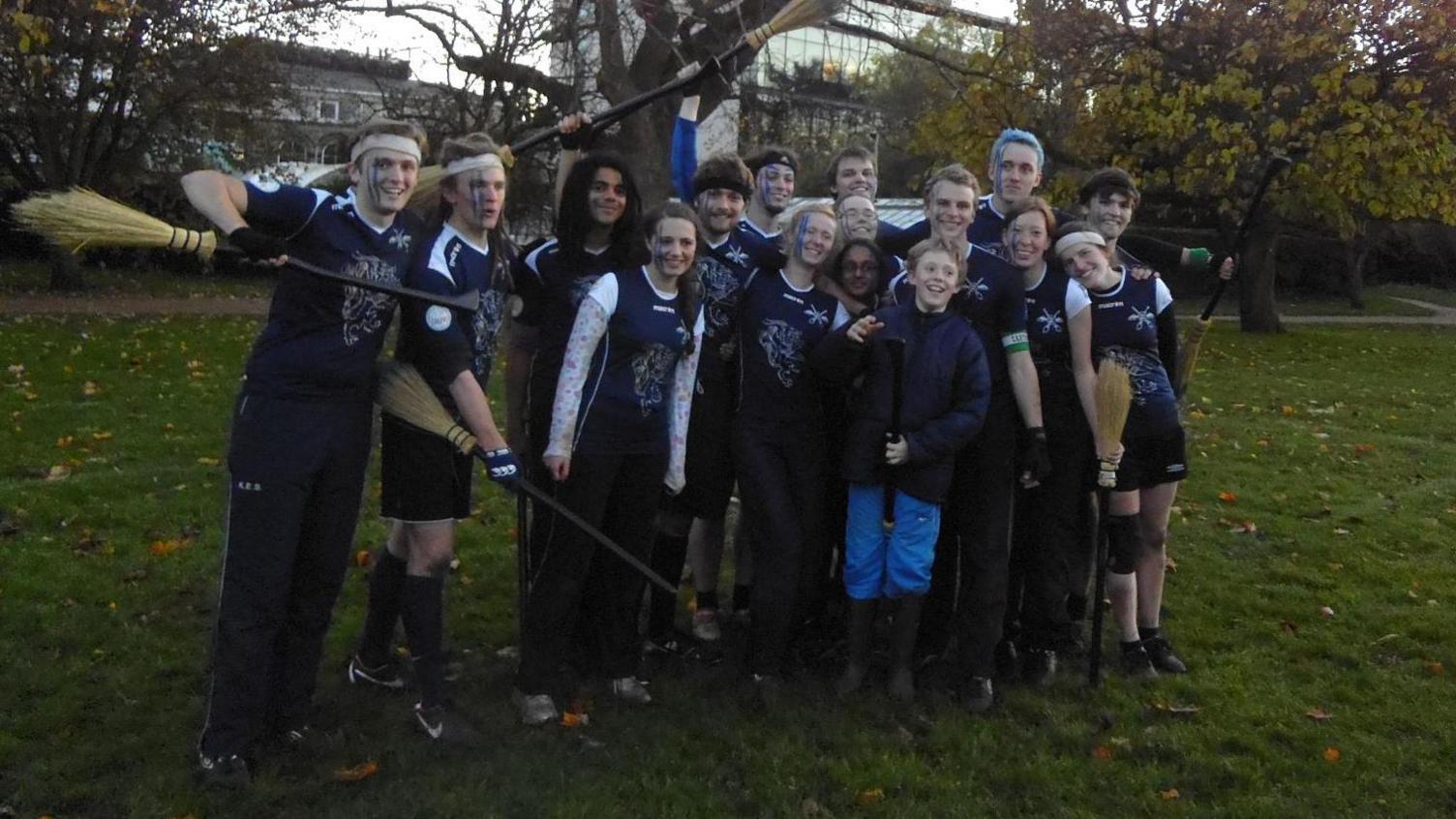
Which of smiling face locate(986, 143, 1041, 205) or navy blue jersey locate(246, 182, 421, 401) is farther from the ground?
smiling face locate(986, 143, 1041, 205)

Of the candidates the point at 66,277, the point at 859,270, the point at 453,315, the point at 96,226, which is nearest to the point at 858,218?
the point at 859,270

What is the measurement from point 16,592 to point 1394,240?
3786 cm

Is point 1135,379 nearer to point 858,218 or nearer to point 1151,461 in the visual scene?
point 1151,461

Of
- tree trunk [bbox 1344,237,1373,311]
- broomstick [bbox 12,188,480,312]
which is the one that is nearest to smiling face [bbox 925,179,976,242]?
broomstick [bbox 12,188,480,312]

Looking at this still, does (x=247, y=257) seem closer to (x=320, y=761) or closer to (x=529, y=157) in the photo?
(x=320, y=761)

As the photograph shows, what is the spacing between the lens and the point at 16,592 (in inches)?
223

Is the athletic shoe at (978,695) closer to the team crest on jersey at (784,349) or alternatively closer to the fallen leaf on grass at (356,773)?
the team crest on jersey at (784,349)

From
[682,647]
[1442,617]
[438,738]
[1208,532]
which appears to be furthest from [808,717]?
[1208,532]

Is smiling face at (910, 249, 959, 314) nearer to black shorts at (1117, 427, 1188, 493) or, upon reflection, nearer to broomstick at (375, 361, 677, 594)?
black shorts at (1117, 427, 1188, 493)

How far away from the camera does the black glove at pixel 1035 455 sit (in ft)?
15.5

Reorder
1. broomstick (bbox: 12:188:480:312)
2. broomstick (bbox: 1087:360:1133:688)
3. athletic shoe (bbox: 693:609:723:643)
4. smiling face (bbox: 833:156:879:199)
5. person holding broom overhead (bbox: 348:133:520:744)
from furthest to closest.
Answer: athletic shoe (bbox: 693:609:723:643) → smiling face (bbox: 833:156:879:199) → broomstick (bbox: 1087:360:1133:688) → person holding broom overhead (bbox: 348:133:520:744) → broomstick (bbox: 12:188:480:312)

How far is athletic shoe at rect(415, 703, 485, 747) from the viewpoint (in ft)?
14.0

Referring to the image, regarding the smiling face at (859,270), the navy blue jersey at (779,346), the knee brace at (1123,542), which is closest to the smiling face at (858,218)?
the smiling face at (859,270)

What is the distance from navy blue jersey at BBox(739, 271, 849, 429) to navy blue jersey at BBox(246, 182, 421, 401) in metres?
1.55
